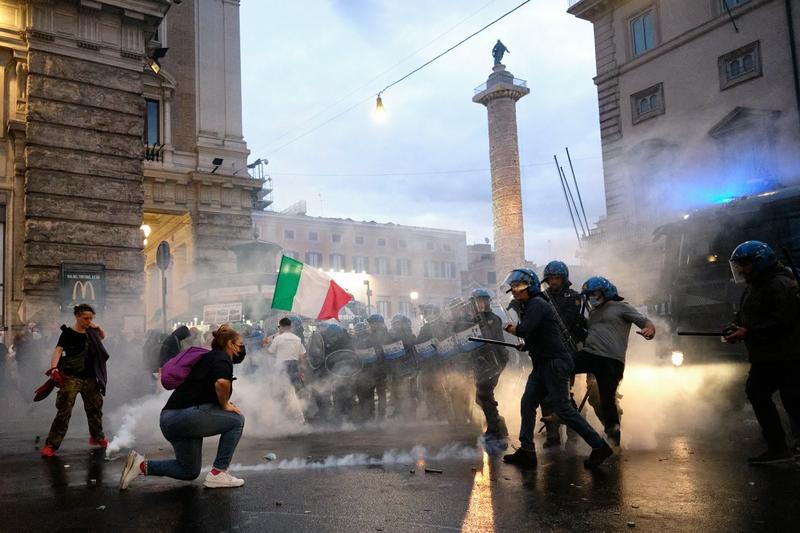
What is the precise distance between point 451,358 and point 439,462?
3199 mm

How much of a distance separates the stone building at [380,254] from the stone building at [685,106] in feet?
104

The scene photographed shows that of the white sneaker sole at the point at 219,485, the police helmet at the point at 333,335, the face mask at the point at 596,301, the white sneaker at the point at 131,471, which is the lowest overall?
the white sneaker sole at the point at 219,485

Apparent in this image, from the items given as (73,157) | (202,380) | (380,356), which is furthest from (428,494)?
(73,157)

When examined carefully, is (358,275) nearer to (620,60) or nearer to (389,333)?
(620,60)

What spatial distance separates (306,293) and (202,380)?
12.6 m

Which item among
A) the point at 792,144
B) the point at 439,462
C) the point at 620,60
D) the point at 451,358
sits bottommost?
the point at 439,462

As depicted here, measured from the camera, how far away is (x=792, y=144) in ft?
62.6

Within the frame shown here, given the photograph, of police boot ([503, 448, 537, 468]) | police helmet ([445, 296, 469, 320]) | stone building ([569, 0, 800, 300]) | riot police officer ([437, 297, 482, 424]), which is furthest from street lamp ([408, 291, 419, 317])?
police boot ([503, 448, 537, 468])

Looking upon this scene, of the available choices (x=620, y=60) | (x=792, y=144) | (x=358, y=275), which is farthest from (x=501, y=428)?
(x=358, y=275)

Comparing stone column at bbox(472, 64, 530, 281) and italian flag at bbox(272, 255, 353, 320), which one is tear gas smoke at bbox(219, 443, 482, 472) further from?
stone column at bbox(472, 64, 530, 281)

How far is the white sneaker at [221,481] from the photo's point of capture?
5.29 metres

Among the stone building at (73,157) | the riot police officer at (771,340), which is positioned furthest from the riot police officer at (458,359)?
the stone building at (73,157)

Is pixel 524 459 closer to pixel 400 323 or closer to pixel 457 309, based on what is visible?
pixel 457 309

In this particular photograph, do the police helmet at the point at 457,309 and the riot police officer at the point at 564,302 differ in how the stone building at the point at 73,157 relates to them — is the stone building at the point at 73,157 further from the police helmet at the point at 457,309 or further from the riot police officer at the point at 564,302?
the riot police officer at the point at 564,302
